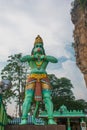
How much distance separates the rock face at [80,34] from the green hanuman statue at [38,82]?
20.2 meters

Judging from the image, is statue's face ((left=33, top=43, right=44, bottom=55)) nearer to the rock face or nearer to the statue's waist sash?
the statue's waist sash

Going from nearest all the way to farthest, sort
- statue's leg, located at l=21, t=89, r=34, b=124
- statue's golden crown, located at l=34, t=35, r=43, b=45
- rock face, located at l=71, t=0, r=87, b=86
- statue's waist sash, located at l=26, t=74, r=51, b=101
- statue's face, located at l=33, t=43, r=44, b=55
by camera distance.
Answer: statue's leg, located at l=21, t=89, r=34, b=124 < statue's waist sash, located at l=26, t=74, r=51, b=101 < statue's face, located at l=33, t=43, r=44, b=55 < statue's golden crown, located at l=34, t=35, r=43, b=45 < rock face, located at l=71, t=0, r=87, b=86

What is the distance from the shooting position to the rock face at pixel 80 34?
27266 millimetres

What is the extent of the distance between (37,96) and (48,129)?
1.14 metres

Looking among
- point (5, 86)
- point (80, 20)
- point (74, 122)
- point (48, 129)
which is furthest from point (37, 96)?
point (80, 20)

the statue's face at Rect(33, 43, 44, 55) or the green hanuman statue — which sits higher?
the statue's face at Rect(33, 43, 44, 55)

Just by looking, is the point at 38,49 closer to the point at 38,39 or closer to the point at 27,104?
the point at 38,39

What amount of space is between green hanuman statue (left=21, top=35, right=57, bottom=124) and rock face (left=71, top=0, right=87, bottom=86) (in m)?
20.2

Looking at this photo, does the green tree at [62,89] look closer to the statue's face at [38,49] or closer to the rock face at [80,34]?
the rock face at [80,34]

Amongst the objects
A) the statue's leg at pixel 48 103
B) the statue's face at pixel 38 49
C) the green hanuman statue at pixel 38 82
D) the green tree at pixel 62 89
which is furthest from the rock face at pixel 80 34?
the statue's leg at pixel 48 103

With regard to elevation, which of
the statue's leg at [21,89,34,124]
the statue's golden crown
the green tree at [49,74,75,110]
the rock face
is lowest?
the statue's leg at [21,89,34,124]

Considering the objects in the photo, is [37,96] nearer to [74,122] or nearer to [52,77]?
[74,122]

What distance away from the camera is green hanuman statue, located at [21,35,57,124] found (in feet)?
21.6

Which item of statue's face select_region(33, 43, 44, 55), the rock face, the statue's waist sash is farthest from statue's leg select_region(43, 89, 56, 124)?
the rock face
